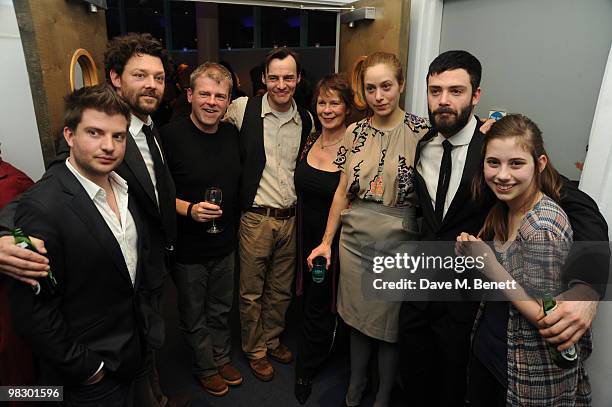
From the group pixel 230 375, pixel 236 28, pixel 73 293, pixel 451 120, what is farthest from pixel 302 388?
pixel 236 28

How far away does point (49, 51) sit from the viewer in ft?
5.68

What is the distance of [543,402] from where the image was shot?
130cm

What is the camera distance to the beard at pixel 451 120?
165cm

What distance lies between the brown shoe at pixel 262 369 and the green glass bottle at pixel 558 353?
5.61 feet

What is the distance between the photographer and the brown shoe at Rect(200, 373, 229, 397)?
238 centimetres

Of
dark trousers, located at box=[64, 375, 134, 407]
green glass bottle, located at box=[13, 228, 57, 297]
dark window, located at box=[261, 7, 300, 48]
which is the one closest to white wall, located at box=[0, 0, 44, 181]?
green glass bottle, located at box=[13, 228, 57, 297]

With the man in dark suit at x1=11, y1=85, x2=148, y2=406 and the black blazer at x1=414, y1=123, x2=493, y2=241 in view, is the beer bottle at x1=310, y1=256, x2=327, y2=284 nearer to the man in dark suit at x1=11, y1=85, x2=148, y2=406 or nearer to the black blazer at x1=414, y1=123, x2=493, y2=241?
the black blazer at x1=414, y1=123, x2=493, y2=241

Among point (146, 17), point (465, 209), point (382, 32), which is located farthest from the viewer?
point (146, 17)

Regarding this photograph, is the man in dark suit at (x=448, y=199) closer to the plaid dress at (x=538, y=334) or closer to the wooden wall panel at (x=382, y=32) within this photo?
the plaid dress at (x=538, y=334)

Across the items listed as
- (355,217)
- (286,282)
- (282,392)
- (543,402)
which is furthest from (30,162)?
(543,402)

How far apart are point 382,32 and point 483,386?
7.16ft

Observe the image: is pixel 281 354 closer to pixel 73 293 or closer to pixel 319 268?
pixel 319 268

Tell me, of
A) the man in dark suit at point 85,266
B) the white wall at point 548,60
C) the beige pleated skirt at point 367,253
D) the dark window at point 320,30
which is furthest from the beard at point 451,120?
the dark window at point 320,30

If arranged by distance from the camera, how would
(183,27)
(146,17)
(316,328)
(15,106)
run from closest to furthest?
(15,106) → (316,328) → (146,17) → (183,27)
